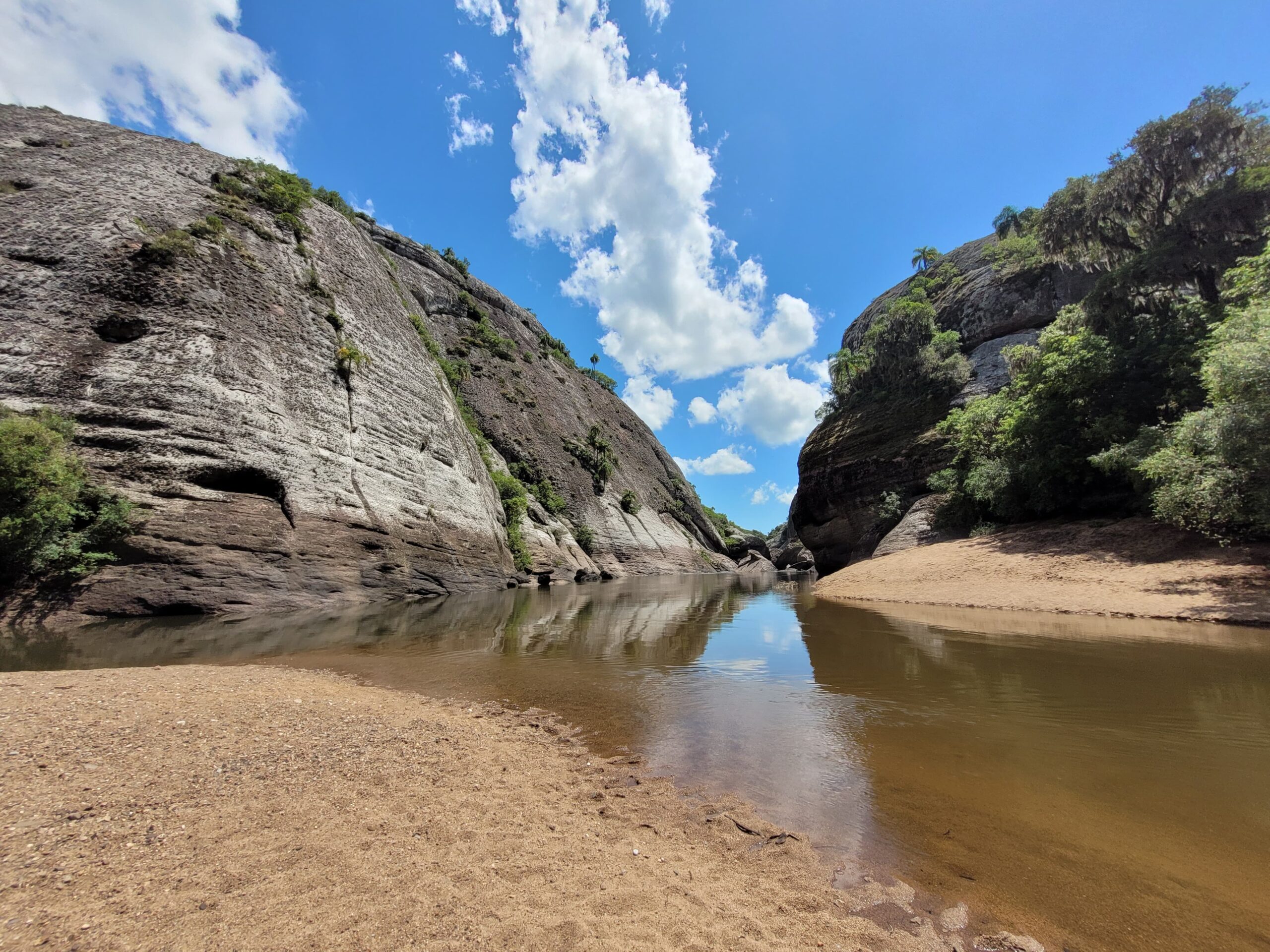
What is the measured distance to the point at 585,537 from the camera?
44781mm

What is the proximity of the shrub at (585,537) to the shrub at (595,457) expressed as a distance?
5.95 metres

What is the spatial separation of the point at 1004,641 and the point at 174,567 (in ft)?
69.3

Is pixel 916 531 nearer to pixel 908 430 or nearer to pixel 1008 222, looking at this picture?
pixel 908 430

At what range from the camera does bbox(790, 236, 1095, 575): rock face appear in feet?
A: 104

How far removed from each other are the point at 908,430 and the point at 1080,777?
3380 cm

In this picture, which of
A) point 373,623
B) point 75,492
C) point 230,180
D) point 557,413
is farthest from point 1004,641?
point 557,413

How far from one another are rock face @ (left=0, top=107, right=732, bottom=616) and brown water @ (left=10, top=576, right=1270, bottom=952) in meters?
3.93

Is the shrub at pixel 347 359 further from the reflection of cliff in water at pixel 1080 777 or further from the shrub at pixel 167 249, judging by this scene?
the reflection of cliff in water at pixel 1080 777

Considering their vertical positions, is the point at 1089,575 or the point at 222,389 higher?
the point at 222,389

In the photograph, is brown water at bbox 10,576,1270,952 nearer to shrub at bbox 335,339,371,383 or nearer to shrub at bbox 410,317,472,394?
shrub at bbox 335,339,371,383

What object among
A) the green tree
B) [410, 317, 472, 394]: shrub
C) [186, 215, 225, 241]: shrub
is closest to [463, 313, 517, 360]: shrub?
[410, 317, 472, 394]: shrub

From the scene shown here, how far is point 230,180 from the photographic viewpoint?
24.7 meters

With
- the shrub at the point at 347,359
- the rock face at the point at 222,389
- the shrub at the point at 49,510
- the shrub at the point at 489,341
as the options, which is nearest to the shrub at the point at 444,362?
the shrub at the point at 489,341

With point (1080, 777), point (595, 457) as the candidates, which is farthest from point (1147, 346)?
point (595, 457)
